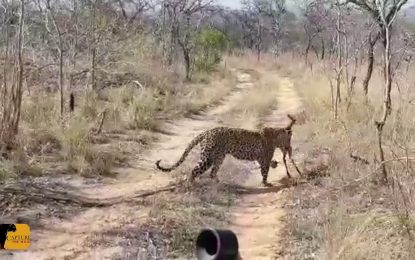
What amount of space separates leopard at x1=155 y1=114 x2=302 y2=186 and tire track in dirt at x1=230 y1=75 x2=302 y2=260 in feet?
0.86

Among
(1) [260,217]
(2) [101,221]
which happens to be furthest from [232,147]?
(2) [101,221]

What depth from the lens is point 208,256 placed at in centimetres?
197

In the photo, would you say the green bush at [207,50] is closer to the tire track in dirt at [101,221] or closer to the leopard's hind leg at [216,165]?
the tire track in dirt at [101,221]

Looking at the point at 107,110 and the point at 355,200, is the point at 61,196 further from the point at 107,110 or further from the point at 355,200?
the point at 107,110

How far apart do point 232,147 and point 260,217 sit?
1250 millimetres

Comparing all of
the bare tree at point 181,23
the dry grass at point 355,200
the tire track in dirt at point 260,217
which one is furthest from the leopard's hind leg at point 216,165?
the bare tree at point 181,23

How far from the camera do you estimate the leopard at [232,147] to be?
7598mm

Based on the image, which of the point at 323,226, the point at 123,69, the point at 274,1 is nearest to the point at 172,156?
the point at 323,226

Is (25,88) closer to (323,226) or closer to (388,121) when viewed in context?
(388,121)

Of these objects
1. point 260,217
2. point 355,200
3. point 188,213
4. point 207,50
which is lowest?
point 260,217

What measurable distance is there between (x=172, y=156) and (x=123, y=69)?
9.16m

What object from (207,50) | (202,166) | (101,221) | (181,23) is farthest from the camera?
(207,50)

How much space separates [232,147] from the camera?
7.70 m

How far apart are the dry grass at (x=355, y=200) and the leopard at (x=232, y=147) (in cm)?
70
